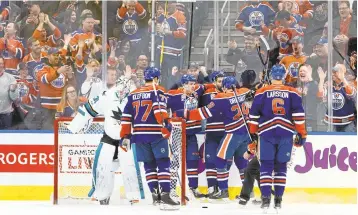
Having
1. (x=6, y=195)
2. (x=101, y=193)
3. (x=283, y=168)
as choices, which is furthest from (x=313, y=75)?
(x=6, y=195)

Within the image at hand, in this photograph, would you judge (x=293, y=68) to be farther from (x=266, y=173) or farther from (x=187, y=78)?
(x=266, y=173)

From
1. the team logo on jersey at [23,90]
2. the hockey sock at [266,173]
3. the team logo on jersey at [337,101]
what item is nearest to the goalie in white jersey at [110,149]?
the team logo on jersey at [23,90]

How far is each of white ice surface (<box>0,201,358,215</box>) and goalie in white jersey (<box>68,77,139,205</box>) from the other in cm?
19

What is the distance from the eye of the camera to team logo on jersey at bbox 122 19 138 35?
400 inches

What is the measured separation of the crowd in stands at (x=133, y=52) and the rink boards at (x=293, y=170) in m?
0.27

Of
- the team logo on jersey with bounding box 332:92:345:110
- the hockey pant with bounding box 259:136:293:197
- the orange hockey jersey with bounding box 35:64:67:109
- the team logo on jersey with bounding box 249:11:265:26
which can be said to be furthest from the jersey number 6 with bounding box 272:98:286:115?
the orange hockey jersey with bounding box 35:64:67:109

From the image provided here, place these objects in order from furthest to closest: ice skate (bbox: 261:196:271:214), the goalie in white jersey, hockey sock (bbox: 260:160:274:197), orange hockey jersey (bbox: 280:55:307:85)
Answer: orange hockey jersey (bbox: 280:55:307:85)
the goalie in white jersey
ice skate (bbox: 261:196:271:214)
hockey sock (bbox: 260:160:274:197)

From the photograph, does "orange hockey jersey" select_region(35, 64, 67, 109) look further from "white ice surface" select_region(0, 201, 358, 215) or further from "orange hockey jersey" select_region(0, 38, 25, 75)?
"white ice surface" select_region(0, 201, 358, 215)

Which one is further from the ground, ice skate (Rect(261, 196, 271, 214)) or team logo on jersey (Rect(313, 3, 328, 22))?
team logo on jersey (Rect(313, 3, 328, 22))

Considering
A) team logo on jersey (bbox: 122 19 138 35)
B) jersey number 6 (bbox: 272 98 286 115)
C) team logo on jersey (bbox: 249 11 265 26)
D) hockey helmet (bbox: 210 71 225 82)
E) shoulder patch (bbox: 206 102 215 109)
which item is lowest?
shoulder patch (bbox: 206 102 215 109)

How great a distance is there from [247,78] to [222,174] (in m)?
1.21

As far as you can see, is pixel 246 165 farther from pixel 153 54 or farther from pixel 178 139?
pixel 153 54

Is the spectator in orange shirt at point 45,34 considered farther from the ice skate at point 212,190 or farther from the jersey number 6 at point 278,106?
the jersey number 6 at point 278,106

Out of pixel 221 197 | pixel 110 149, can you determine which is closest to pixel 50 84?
pixel 110 149
